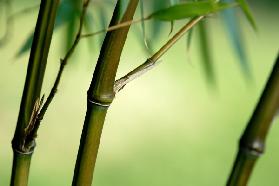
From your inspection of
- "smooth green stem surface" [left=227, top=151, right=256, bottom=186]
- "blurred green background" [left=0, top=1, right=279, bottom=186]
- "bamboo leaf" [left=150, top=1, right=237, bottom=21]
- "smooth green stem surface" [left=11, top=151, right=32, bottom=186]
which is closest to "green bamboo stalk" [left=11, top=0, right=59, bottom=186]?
"smooth green stem surface" [left=11, top=151, right=32, bottom=186]

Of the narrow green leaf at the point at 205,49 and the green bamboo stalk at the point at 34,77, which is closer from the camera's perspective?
the green bamboo stalk at the point at 34,77

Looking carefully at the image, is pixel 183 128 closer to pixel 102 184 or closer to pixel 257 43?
pixel 102 184

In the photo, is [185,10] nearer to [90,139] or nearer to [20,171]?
[90,139]

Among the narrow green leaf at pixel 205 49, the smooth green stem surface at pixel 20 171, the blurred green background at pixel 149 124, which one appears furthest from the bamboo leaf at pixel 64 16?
the blurred green background at pixel 149 124

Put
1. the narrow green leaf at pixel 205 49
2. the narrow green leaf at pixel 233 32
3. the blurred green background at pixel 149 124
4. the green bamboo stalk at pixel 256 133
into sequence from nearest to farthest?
the green bamboo stalk at pixel 256 133 < the narrow green leaf at pixel 233 32 < the narrow green leaf at pixel 205 49 < the blurred green background at pixel 149 124

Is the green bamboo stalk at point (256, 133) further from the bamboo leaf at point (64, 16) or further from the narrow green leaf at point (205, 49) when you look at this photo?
the bamboo leaf at point (64, 16)

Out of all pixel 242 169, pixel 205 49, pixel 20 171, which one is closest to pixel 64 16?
pixel 205 49
